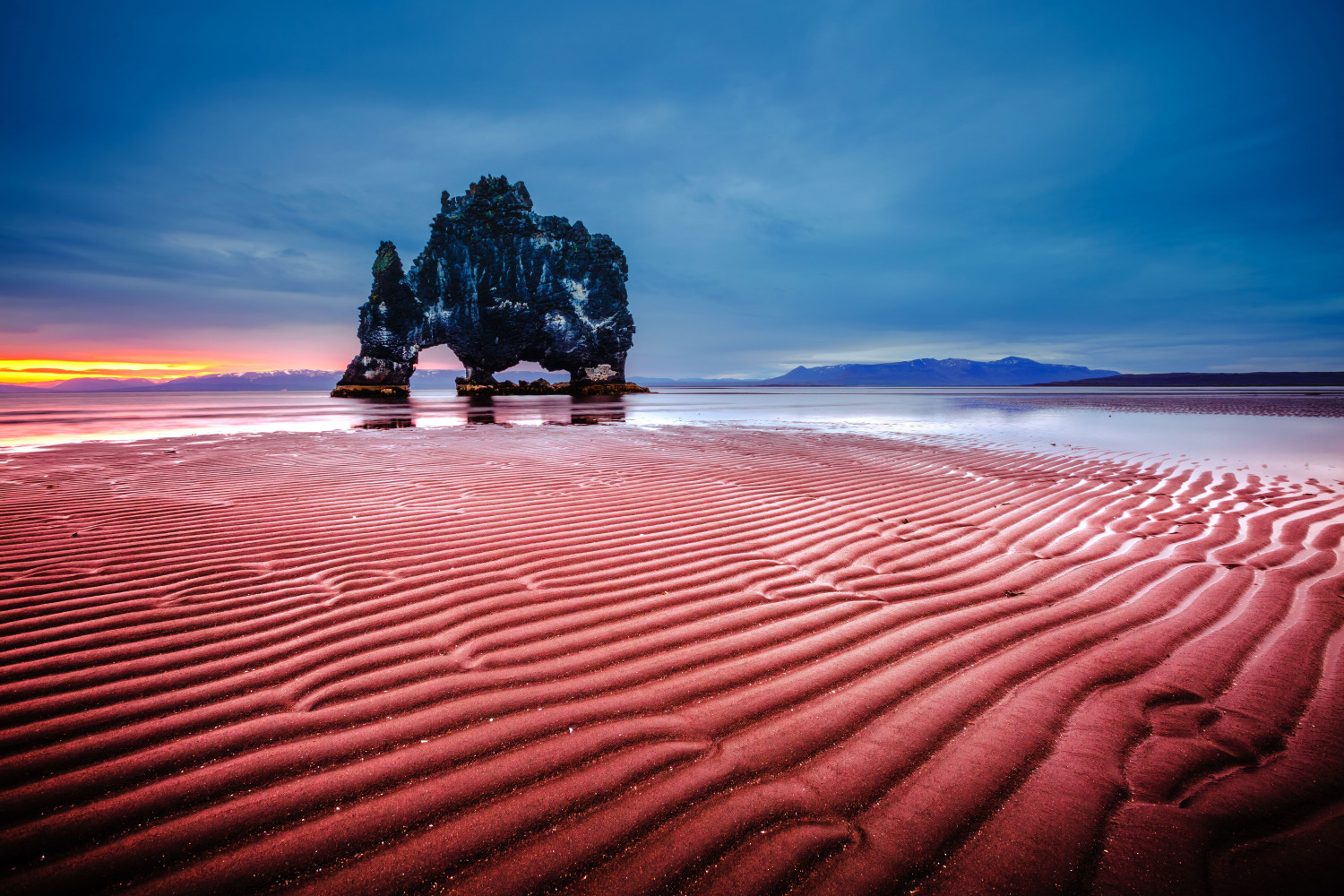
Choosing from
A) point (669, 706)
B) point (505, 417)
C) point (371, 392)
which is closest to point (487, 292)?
point (371, 392)

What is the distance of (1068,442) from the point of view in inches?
458

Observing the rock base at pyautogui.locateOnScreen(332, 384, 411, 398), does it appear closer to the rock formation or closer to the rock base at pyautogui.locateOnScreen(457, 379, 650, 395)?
the rock formation

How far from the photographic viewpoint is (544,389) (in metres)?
56.1

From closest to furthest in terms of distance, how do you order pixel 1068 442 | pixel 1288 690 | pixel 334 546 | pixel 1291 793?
1. pixel 1291 793
2. pixel 1288 690
3. pixel 334 546
4. pixel 1068 442

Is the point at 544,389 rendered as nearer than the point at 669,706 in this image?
No

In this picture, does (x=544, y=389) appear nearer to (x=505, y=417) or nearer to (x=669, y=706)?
(x=505, y=417)

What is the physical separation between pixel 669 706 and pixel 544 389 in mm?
56162

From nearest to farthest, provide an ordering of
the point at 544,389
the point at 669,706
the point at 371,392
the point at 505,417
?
the point at 669,706 < the point at 505,417 < the point at 371,392 < the point at 544,389

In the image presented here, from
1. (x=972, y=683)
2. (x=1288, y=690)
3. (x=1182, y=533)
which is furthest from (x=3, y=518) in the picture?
(x=1182, y=533)

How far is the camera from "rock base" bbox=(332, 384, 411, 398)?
50953mm

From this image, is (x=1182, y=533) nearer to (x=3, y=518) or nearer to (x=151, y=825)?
(x=151, y=825)

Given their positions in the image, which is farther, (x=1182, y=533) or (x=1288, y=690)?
(x=1182, y=533)

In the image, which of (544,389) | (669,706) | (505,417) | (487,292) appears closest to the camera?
(669,706)

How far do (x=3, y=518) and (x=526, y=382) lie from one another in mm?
53724
